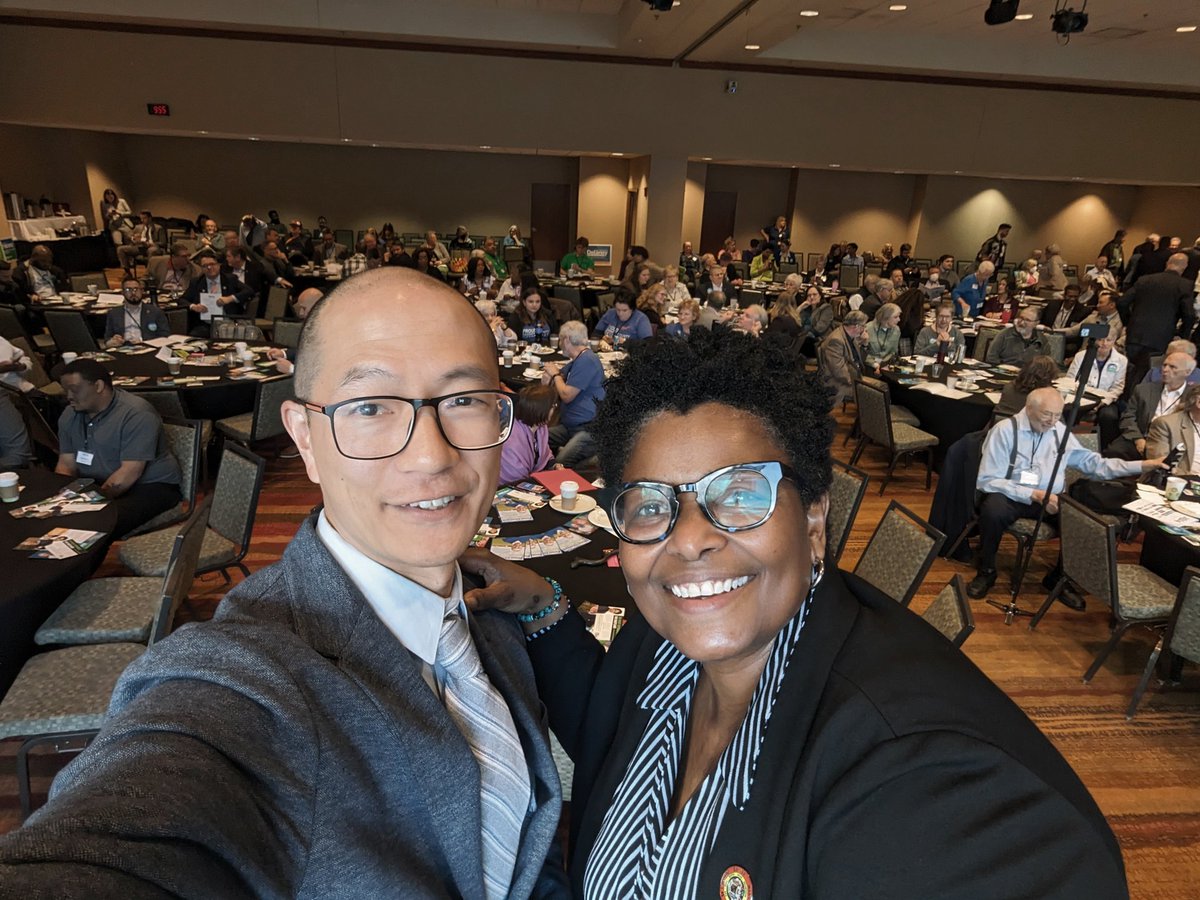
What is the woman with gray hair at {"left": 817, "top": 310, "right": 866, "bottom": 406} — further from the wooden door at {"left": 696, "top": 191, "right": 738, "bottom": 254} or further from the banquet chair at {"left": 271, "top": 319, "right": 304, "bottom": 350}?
the wooden door at {"left": 696, "top": 191, "right": 738, "bottom": 254}

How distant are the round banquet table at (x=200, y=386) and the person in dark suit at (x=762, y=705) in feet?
17.7

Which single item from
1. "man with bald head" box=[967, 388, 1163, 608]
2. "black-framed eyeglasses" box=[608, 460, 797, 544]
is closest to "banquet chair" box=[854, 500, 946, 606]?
"man with bald head" box=[967, 388, 1163, 608]

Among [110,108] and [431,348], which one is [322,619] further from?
[110,108]

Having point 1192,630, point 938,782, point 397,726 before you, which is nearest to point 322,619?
point 397,726

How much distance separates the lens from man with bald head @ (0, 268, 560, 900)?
2.31 ft

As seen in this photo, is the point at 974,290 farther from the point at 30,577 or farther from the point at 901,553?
the point at 30,577

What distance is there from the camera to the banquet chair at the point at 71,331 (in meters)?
7.21

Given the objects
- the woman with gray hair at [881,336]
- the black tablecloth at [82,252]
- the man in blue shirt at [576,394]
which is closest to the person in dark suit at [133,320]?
the man in blue shirt at [576,394]

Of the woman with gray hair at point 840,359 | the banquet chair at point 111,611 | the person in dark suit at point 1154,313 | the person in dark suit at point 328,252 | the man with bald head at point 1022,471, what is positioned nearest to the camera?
the banquet chair at point 111,611

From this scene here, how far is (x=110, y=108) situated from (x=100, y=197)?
15.7 feet

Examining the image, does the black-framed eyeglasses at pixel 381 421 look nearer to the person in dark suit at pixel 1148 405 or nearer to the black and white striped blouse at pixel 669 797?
the black and white striped blouse at pixel 669 797

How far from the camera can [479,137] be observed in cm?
1346

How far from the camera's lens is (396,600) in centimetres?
106

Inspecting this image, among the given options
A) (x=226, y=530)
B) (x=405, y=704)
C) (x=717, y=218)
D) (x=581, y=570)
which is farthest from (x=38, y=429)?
(x=717, y=218)
